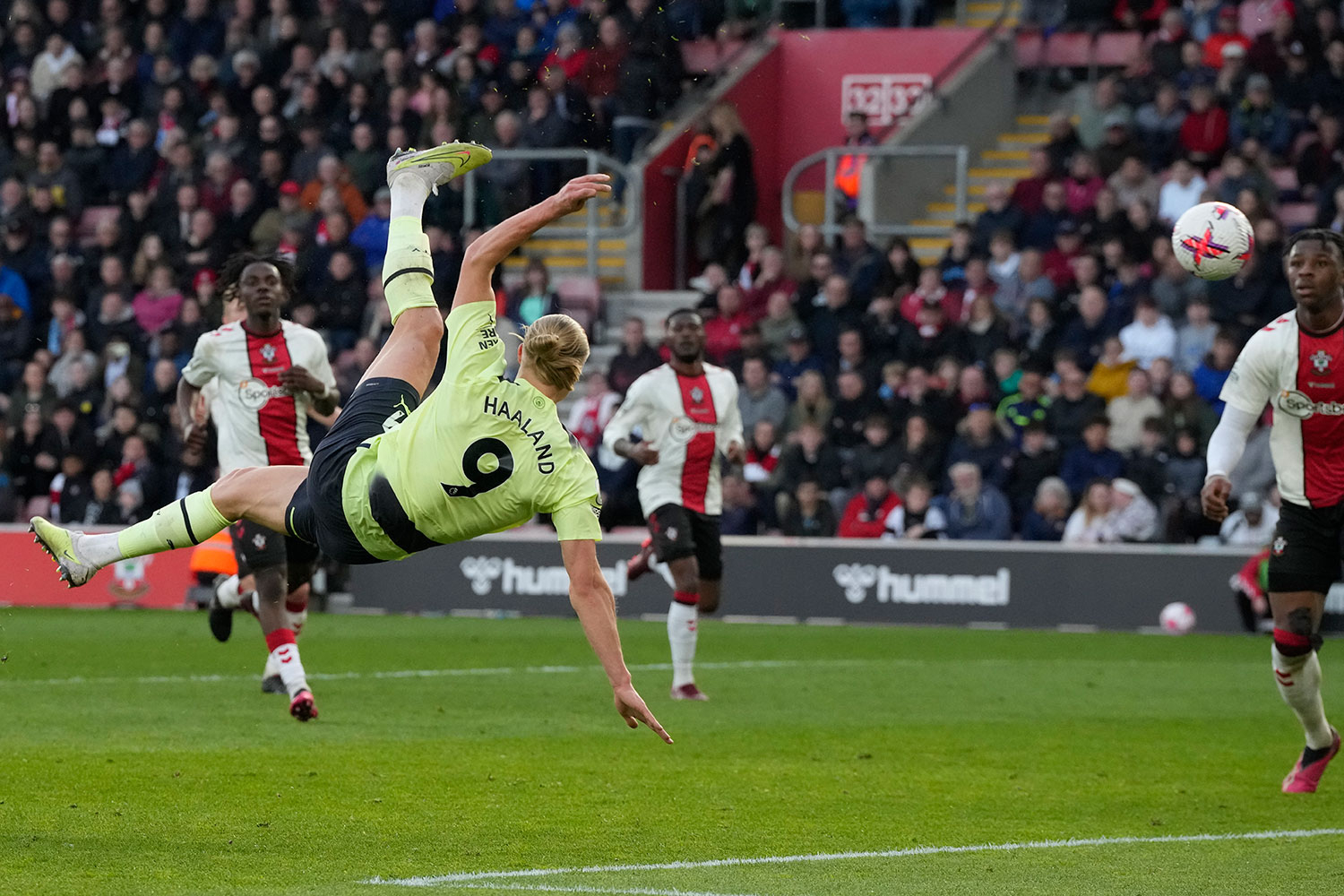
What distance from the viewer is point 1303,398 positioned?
31.4 ft

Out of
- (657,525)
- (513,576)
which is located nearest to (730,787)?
(657,525)

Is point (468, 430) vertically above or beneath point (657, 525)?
above

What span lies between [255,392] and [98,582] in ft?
31.0

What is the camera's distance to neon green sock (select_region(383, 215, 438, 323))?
863 cm

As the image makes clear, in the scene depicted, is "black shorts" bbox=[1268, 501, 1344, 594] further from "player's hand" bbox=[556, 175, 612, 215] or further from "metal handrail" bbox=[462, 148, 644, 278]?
"metal handrail" bbox=[462, 148, 644, 278]

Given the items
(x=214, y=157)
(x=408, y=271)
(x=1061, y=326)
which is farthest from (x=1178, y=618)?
(x=214, y=157)

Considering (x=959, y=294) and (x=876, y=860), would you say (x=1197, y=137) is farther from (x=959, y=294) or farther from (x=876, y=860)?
(x=876, y=860)

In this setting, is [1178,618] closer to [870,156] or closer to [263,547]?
[870,156]

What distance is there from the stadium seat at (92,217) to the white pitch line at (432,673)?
14.4 metres

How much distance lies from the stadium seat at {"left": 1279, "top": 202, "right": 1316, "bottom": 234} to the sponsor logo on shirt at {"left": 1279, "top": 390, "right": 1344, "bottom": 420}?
12.7 meters

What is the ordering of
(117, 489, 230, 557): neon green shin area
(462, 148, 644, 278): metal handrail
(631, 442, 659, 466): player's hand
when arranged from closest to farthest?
(117, 489, 230, 557): neon green shin area
(631, 442, 659, 466): player's hand
(462, 148, 644, 278): metal handrail

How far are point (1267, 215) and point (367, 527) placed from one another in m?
14.5

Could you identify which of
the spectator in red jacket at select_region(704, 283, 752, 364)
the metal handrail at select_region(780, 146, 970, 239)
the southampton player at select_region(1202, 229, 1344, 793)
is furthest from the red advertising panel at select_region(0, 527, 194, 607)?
the southampton player at select_region(1202, 229, 1344, 793)

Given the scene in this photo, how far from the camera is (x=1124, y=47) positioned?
2495cm
